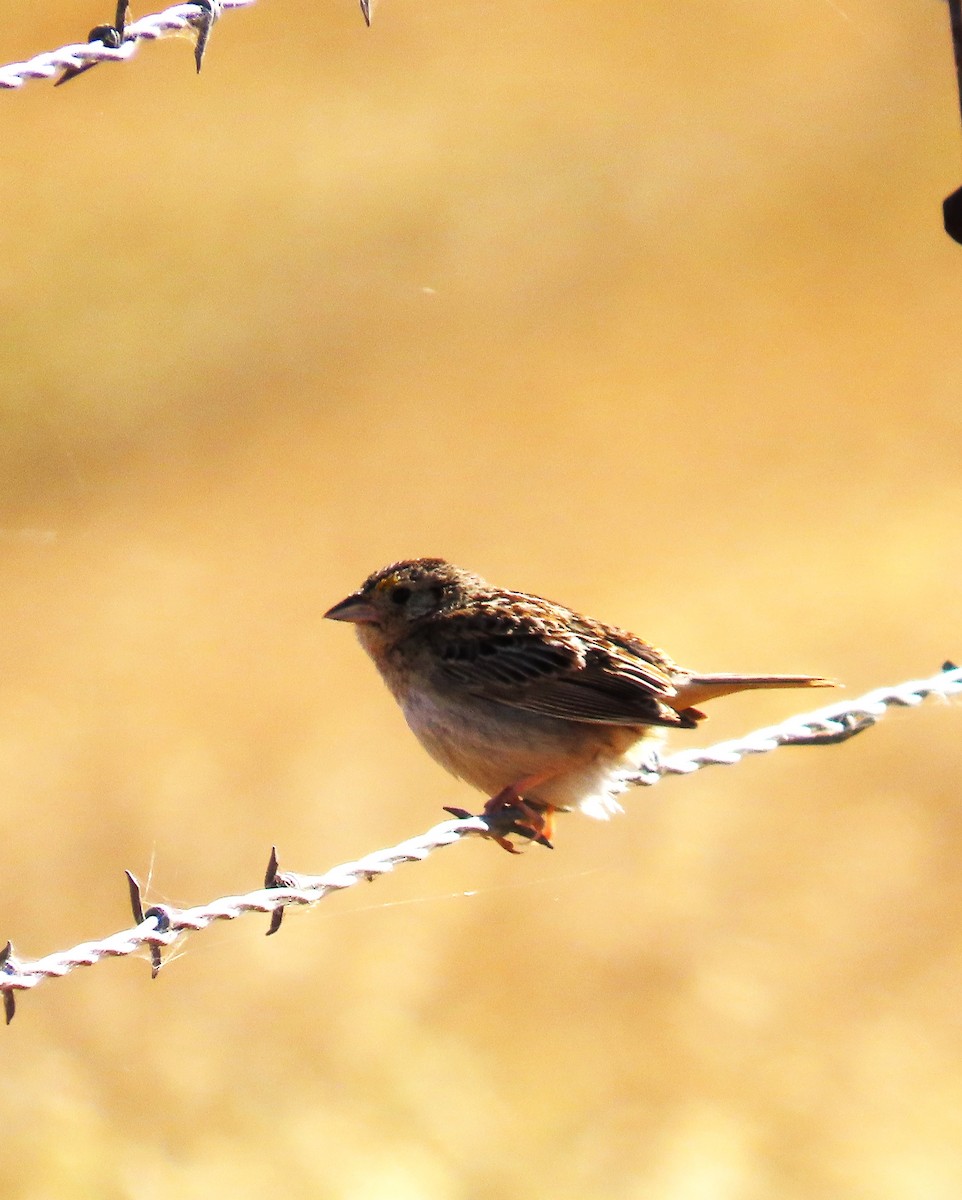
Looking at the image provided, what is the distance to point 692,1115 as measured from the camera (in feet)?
22.8

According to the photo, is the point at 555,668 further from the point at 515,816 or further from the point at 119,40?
the point at 119,40

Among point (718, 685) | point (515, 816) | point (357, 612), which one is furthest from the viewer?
point (357, 612)

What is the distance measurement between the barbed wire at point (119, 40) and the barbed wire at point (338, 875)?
1.43 m

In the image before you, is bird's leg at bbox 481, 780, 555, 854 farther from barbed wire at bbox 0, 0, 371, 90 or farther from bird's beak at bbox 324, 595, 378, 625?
barbed wire at bbox 0, 0, 371, 90

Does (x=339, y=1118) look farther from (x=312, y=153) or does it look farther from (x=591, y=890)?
(x=312, y=153)

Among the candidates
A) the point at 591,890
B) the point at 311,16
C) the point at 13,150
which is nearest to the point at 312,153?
the point at 311,16

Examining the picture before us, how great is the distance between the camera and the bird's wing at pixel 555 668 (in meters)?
4.81

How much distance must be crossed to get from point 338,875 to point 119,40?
67.1 inches

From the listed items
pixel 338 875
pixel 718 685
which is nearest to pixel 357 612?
pixel 718 685

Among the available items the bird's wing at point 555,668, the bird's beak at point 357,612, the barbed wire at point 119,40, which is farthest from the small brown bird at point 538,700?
the barbed wire at point 119,40

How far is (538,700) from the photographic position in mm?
4895

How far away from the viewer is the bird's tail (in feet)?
15.0

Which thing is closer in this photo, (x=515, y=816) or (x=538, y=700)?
(x=515, y=816)

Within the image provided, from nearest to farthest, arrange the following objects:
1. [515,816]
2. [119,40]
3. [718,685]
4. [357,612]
Answer: [119,40] < [515,816] < [718,685] < [357,612]
